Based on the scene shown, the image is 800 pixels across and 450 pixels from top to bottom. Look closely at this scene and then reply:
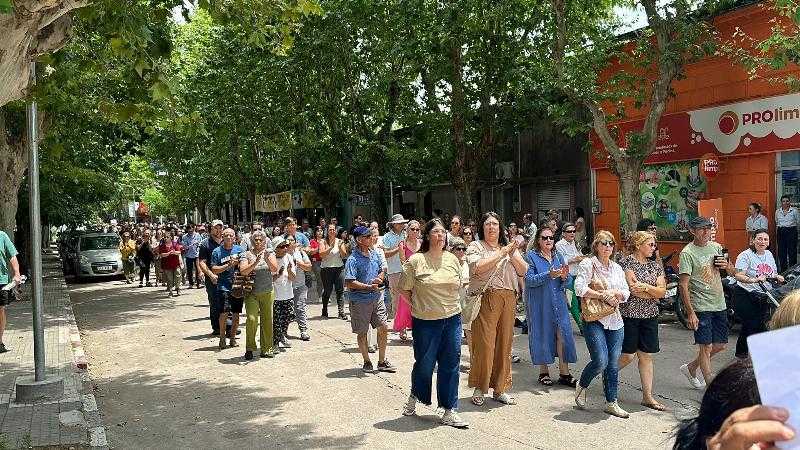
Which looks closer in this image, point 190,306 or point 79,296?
point 190,306

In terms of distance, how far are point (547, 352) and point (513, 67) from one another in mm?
11686

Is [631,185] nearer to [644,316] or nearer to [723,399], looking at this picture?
[644,316]

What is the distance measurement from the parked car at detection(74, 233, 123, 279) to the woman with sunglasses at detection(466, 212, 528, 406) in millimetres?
20470

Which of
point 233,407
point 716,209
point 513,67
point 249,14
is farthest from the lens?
point 513,67

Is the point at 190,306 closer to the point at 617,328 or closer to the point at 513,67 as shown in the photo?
the point at 513,67

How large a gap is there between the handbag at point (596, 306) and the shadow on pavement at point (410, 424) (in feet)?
5.41

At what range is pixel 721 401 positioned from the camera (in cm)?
162

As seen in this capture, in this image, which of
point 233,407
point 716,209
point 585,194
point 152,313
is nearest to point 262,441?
point 233,407

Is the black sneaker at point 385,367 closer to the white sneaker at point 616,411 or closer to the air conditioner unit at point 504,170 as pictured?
the white sneaker at point 616,411

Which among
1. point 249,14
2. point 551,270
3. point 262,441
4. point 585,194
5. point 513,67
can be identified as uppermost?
point 513,67

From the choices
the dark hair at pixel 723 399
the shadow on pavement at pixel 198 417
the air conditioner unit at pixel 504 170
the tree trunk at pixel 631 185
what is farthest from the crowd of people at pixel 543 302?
the air conditioner unit at pixel 504 170

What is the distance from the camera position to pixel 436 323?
19.7ft

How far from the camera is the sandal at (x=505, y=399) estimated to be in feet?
21.6

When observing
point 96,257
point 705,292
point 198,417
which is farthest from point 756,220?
point 96,257
